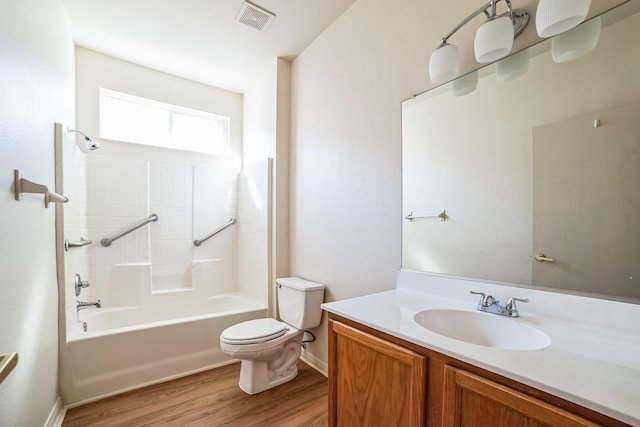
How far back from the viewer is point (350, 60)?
6.35 feet

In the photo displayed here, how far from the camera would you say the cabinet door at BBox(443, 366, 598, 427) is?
59 cm

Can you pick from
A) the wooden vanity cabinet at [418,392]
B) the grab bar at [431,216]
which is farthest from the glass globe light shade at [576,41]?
the wooden vanity cabinet at [418,392]

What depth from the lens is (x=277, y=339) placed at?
193 cm

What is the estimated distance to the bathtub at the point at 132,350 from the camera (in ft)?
5.95

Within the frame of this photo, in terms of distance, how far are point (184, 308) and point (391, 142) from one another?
2585 millimetres

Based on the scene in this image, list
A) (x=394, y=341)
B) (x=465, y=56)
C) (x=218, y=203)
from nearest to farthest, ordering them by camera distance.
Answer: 1. (x=394, y=341)
2. (x=465, y=56)
3. (x=218, y=203)

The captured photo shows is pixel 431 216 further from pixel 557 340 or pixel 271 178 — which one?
pixel 271 178

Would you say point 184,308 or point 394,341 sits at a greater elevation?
point 394,341

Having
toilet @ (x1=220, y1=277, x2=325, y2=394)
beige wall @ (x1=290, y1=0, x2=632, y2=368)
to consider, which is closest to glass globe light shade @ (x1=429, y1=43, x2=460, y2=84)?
beige wall @ (x1=290, y1=0, x2=632, y2=368)

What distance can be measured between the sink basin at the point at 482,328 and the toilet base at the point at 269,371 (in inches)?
53.1

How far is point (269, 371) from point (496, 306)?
1.62 meters

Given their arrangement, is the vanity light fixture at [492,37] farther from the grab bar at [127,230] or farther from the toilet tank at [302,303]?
the grab bar at [127,230]

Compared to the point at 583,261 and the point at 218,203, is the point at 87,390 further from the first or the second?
the point at 583,261

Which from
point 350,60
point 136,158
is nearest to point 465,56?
point 350,60
